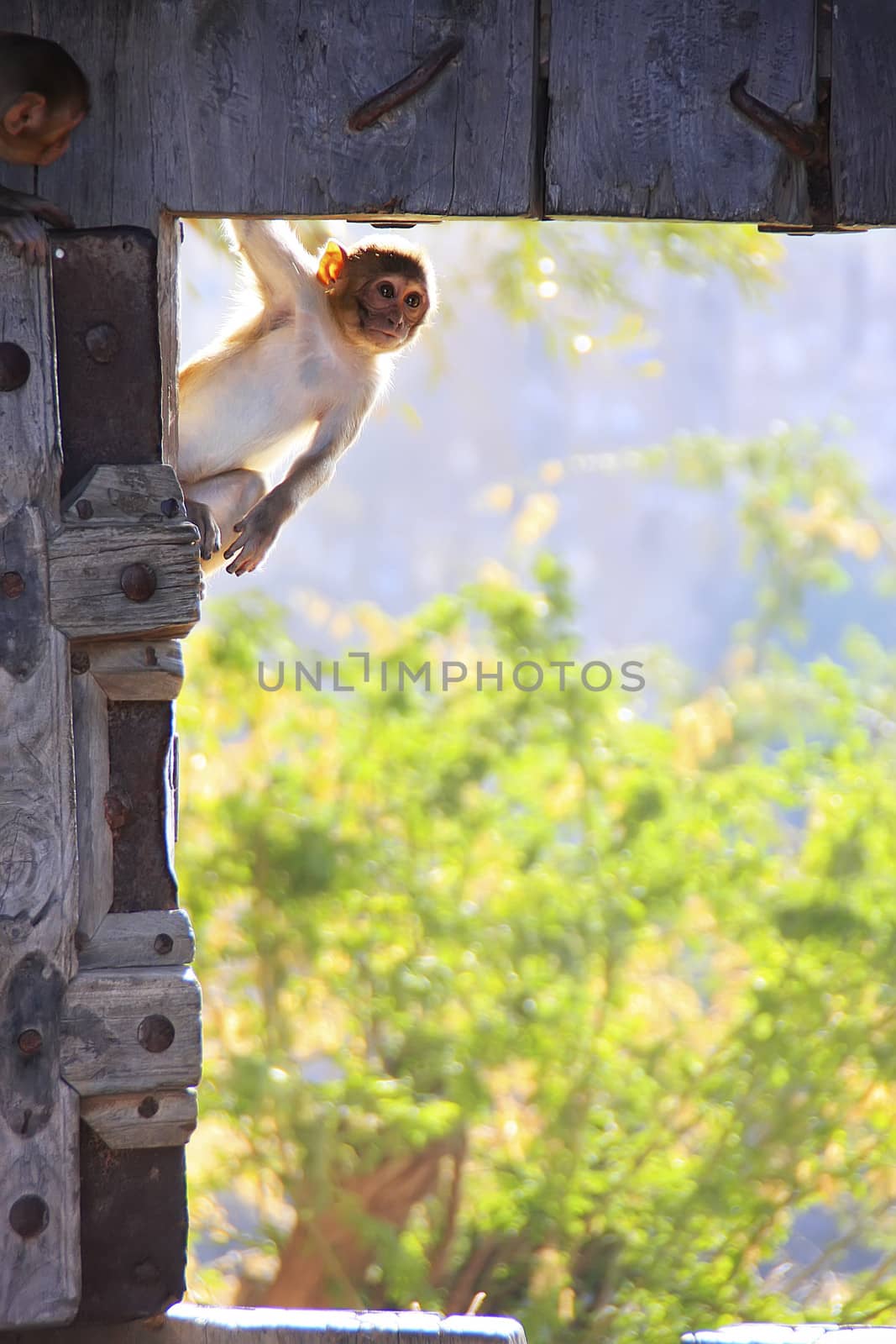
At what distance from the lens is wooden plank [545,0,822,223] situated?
6.48ft

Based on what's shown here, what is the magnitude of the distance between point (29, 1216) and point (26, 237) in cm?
125

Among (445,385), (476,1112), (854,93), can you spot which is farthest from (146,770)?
(445,385)

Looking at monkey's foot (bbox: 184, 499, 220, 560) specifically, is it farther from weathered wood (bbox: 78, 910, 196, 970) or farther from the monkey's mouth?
weathered wood (bbox: 78, 910, 196, 970)

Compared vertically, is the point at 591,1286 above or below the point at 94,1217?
below

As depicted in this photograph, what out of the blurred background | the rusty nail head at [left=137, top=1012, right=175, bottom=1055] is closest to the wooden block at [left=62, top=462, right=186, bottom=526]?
the rusty nail head at [left=137, top=1012, right=175, bottom=1055]

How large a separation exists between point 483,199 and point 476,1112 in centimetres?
327

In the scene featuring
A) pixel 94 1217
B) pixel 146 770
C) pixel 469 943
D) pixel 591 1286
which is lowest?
pixel 591 1286

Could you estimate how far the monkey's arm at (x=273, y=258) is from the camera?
257 centimetres

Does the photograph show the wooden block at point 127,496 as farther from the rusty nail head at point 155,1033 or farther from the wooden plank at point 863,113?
the wooden plank at point 863,113

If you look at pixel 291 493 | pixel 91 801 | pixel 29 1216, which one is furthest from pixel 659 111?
pixel 29 1216

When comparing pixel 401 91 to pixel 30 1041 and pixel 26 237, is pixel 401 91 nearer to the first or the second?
pixel 26 237

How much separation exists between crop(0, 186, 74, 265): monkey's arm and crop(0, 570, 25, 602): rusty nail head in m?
0.41

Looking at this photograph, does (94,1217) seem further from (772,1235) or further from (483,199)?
(772,1235)

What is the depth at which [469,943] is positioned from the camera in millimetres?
4840
